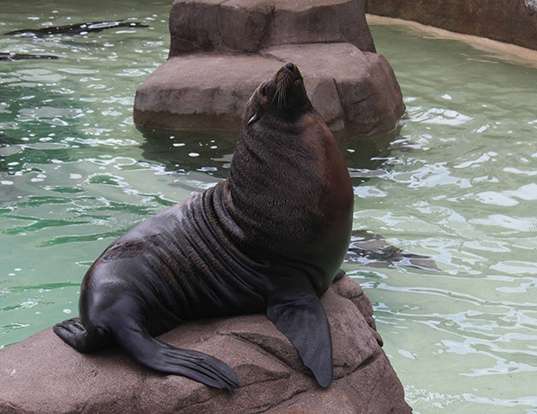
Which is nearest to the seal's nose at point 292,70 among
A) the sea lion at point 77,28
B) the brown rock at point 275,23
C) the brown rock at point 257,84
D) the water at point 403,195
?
the water at point 403,195

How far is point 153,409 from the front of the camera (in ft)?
9.74

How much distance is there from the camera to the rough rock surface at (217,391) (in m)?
2.98

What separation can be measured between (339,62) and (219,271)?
4.33 metres

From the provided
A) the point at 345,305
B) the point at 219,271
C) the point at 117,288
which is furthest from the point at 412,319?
the point at 117,288

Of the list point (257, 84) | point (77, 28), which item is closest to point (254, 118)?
point (257, 84)

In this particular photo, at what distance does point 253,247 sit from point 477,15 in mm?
8195

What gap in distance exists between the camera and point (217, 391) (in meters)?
3.01

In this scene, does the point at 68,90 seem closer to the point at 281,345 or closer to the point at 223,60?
the point at 223,60

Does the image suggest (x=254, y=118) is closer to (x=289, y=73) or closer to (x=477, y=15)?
(x=289, y=73)

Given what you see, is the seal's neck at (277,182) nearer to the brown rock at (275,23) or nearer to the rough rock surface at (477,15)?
the brown rock at (275,23)

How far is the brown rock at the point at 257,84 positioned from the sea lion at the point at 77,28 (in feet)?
12.5

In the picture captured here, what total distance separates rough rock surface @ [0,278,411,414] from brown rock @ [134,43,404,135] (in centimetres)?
389

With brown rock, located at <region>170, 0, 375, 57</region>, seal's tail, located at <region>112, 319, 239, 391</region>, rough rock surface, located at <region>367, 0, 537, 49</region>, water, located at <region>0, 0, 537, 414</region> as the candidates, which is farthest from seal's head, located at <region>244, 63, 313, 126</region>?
rough rock surface, located at <region>367, 0, 537, 49</region>

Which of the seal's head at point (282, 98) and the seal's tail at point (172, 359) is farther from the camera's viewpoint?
the seal's head at point (282, 98)
